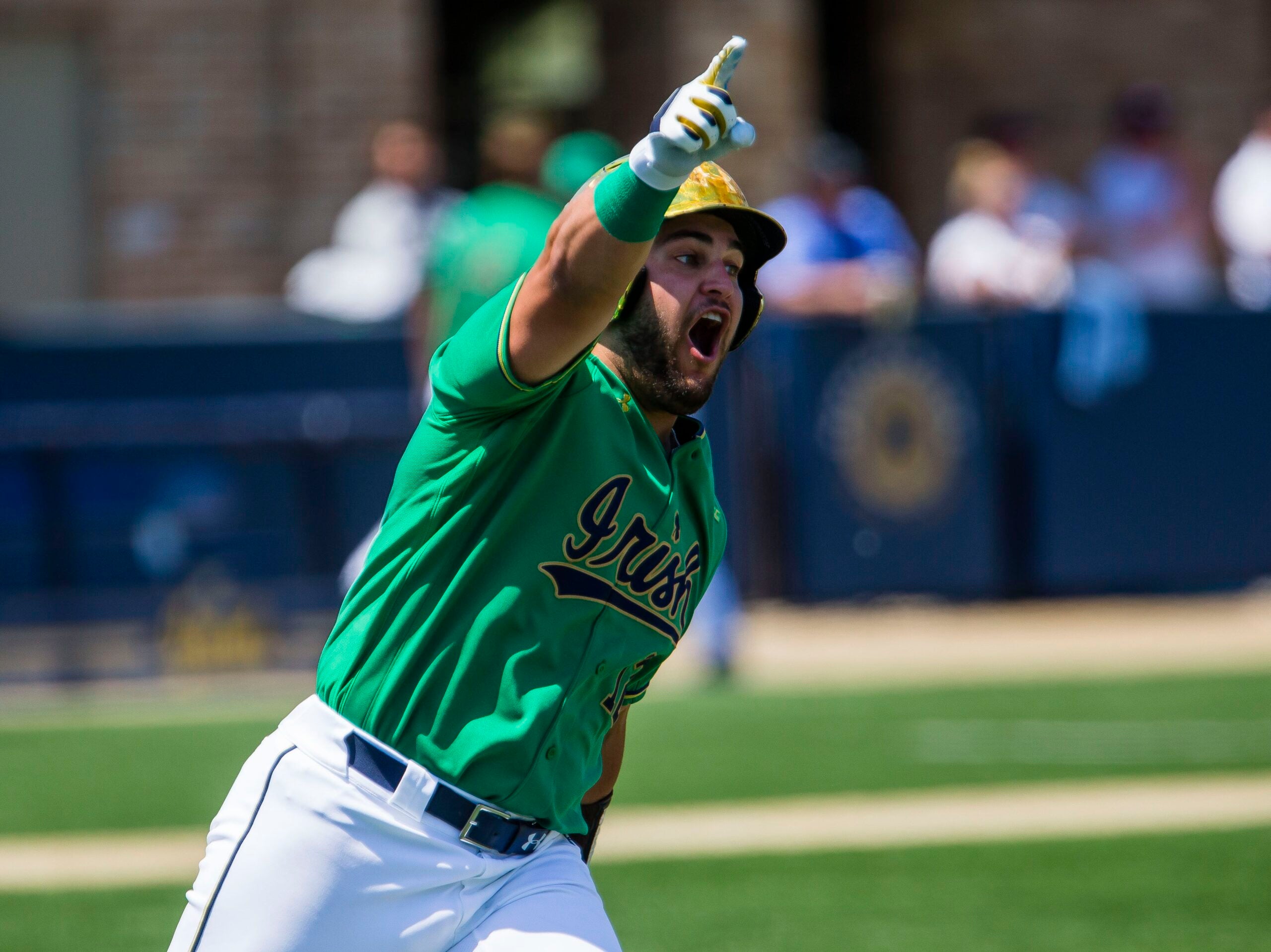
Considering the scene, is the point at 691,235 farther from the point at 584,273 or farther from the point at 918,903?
the point at 918,903

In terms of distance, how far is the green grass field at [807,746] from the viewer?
22.8ft

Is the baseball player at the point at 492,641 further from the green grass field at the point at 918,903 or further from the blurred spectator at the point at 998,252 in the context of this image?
the blurred spectator at the point at 998,252

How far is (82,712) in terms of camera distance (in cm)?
922

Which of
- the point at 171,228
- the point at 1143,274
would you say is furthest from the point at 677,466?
the point at 171,228

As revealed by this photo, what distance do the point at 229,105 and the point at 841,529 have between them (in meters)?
6.10

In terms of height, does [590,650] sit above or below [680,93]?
below

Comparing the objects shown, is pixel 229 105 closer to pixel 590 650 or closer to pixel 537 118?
pixel 537 118

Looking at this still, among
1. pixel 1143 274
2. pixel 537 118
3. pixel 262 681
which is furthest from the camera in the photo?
pixel 1143 274

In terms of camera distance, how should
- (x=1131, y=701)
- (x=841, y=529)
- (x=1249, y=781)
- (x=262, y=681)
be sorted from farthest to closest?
(x=841, y=529), (x=262, y=681), (x=1131, y=701), (x=1249, y=781)

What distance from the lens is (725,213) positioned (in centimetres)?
296

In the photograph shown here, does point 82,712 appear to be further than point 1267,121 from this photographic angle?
No

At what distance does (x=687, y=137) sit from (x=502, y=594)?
0.78 meters

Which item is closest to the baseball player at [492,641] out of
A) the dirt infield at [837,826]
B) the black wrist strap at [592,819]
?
the black wrist strap at [592,819]

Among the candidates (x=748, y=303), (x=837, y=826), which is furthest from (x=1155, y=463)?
(x=748, y=303)
